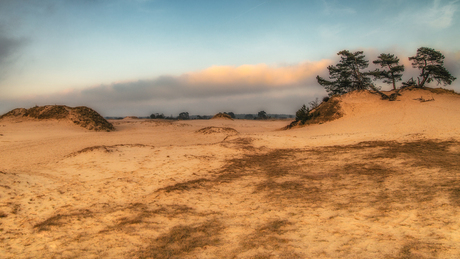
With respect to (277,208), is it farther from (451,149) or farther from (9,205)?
(451,149)

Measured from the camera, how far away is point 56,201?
5.26 m

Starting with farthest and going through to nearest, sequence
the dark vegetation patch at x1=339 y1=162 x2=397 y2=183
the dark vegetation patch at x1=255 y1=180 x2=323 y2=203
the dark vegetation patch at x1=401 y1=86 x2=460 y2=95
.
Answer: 1. the dark vegetation patch at x1=401 y1=86 x2=460 y2=95
2. the dark vegetation patch at x1=339 y1=162 x2=397 y2=183
3. the dark vegetation patch at x1=255 y1=180 x2=323 y2=203

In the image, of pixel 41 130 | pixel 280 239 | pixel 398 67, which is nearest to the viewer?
pixel 280 239

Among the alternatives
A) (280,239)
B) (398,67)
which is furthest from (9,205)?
(398,67)

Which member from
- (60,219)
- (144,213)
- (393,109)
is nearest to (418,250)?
(144,213)

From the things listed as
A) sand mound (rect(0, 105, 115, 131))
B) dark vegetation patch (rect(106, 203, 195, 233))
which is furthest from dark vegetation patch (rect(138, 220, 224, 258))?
sand mound (rect(0, 105, 115, 131))

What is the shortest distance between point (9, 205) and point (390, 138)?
13.2 metres

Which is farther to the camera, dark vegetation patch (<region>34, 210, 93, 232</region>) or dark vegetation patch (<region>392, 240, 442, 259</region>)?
dark vegetation patch (<region>34, 210, 93, 232</region>)

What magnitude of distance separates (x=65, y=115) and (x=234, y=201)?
57.3 ft

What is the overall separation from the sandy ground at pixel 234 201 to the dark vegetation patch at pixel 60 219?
18 mm

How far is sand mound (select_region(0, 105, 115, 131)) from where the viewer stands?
57.6 ft

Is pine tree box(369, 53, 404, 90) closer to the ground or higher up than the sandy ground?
higher up

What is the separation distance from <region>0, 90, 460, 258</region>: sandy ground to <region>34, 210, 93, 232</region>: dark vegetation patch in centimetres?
2

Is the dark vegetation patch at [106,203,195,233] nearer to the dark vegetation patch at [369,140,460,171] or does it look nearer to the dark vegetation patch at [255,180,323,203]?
the dark vegetation patch at [255,180,323,203]
